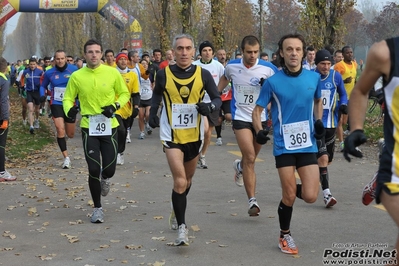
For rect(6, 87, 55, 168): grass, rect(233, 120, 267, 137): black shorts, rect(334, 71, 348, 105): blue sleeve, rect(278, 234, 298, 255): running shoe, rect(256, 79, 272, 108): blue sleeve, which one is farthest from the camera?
rect(6, 87, 55, 168): grass

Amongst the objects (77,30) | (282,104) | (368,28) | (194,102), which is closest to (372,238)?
(282,104)

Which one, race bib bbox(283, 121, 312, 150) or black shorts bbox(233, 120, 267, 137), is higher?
race bib bbox(283, 121, 312, 150)

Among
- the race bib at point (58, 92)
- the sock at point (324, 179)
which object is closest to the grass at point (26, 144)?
the race bib at point (58, 92)

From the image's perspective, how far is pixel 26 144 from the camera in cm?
1720

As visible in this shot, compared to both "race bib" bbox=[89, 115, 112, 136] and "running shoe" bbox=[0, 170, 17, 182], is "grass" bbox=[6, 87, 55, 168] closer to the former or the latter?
"running shoe" bbox=[0, 170, 17, 182]

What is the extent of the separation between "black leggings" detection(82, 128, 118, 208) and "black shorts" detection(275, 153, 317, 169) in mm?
2518

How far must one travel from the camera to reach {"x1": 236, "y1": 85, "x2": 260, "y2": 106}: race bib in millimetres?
9028

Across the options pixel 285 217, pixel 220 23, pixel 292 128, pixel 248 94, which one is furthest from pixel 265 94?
pixel 220 23

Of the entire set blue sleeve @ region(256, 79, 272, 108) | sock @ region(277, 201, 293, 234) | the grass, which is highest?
blue sleeve @ region(256, 79, 272, 108)

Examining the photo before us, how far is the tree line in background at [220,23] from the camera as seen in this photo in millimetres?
20141

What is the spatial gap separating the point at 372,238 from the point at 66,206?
412 cm

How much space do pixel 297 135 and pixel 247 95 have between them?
89.0 inches

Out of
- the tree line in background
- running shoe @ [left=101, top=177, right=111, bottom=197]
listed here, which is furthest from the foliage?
running shoe @ [left=101, top=177, right=111, bottom=197]

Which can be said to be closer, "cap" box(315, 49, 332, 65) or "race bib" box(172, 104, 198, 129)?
"race bib" box(172, 104, 198, 129)
